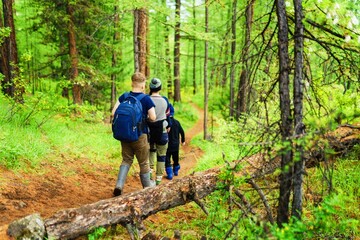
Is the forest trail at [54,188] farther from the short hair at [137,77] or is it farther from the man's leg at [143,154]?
the short hair at [137,77]

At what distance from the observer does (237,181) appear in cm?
365

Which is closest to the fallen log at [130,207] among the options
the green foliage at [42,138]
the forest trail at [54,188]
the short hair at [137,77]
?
the forest trail at [54,188]

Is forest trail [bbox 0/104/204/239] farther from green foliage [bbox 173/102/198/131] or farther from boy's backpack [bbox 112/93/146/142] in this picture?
green foliage [bbox 173/102/198/131]

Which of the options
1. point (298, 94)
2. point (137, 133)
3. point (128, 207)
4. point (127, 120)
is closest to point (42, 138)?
point (137, 133)

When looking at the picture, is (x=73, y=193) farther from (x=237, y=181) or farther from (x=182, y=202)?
(x=237, y=181)

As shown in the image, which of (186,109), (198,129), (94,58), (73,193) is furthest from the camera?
(186,109)

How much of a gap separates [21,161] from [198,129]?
1545 centimetres

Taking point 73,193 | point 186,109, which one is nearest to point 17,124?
point 73,193

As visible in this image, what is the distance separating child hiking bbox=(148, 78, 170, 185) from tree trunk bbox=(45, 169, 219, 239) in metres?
1.80

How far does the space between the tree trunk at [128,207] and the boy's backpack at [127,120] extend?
3.58 feet

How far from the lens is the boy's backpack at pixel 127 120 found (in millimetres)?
5398

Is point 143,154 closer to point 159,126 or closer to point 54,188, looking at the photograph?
point 159,126

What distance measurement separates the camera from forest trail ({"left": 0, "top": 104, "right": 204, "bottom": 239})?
5182 mm

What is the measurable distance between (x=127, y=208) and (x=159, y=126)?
275 cm
